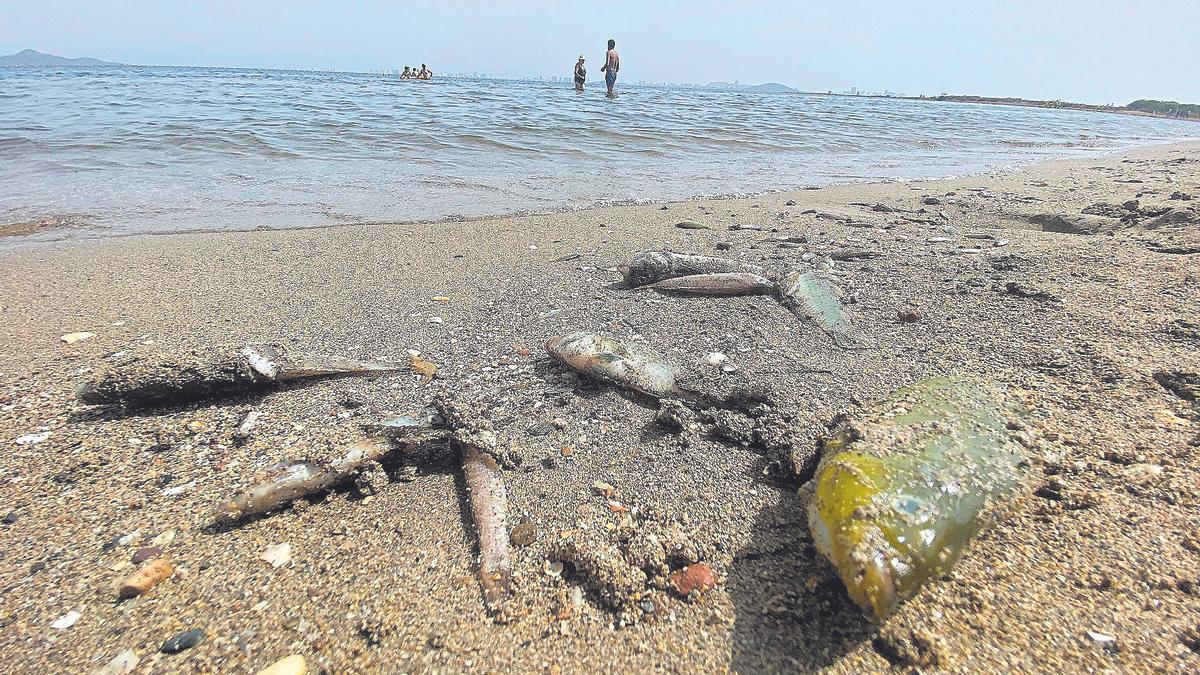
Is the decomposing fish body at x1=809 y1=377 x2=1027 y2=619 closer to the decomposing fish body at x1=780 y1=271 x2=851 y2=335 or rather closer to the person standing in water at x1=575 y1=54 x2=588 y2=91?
the decomposing fish body at x1=780 y1=271 x2=851 y2=335

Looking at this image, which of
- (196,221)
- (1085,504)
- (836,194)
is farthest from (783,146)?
(1085,504)

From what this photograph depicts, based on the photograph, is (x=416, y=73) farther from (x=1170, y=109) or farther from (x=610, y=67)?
(x=1170, y=109)

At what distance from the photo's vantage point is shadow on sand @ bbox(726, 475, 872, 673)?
4.21 ft

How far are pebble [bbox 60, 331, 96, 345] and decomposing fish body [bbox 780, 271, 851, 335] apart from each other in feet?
12.2

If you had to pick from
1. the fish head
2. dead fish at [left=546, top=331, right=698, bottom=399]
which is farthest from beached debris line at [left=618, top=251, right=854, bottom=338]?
the fish head

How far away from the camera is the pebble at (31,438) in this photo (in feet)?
6.61

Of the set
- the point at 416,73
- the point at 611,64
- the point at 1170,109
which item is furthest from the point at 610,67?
the point at 1170,109

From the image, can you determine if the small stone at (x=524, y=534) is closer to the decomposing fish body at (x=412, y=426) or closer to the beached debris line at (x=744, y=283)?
the decomposing fish body at (x=412, y=426)

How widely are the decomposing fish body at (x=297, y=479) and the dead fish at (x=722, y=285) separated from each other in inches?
80.9

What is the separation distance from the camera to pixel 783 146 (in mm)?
11898

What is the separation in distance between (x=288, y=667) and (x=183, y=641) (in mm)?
292

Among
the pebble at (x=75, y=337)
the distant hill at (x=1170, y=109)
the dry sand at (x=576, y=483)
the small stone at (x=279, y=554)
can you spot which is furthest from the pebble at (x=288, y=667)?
the distant hill at (x=1170, y=109)

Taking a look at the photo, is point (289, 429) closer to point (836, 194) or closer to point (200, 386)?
point (200, 386)

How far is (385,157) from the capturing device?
8703 mm
